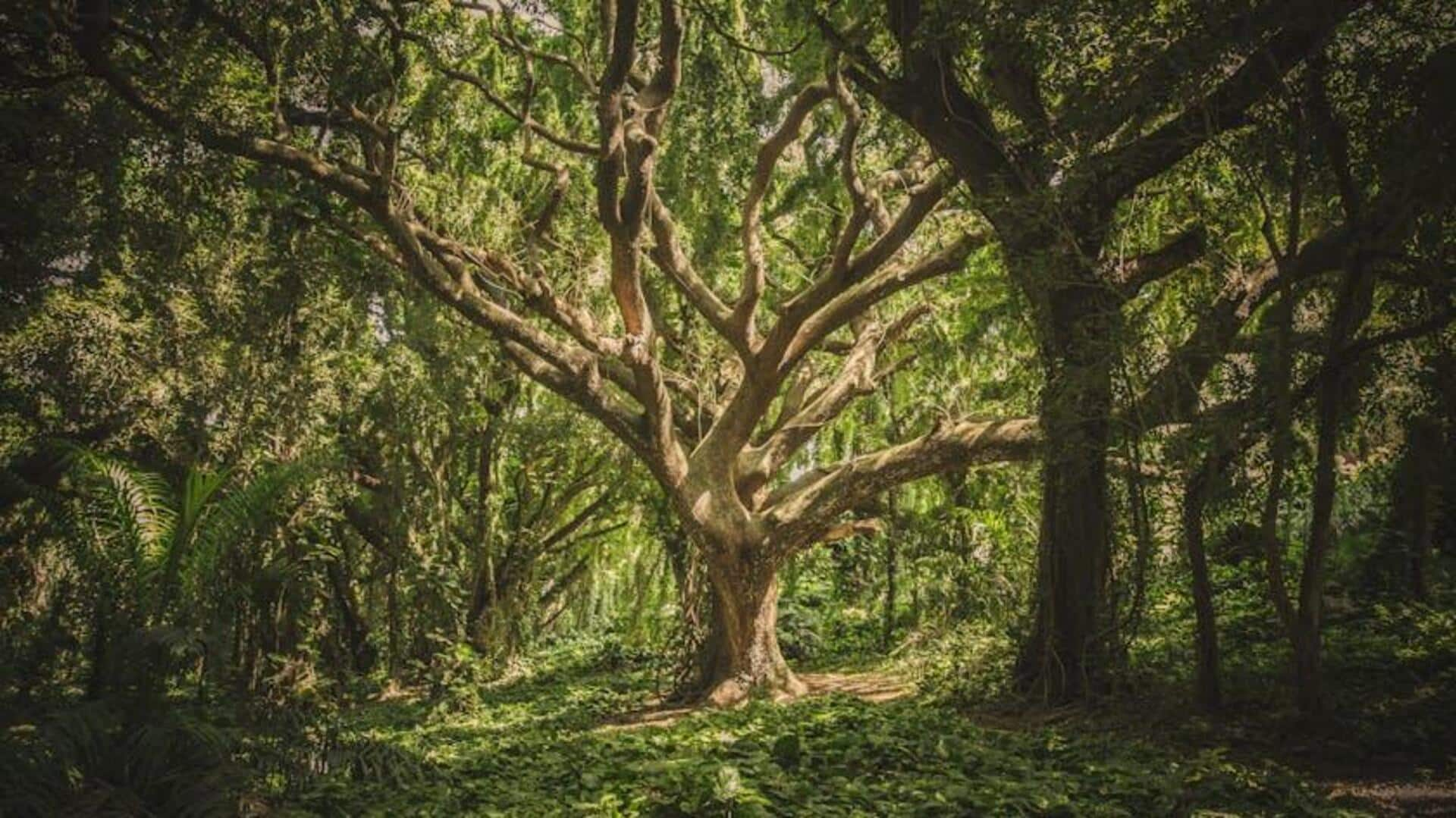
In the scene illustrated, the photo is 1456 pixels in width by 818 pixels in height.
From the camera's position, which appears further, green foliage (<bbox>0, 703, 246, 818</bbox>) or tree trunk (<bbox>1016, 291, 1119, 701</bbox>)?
tree trunk (<bbox>1016, 291, 1119, 701</bbox>)

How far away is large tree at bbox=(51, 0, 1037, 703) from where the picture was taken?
23.6 ft

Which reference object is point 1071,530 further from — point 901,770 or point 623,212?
point 623,212

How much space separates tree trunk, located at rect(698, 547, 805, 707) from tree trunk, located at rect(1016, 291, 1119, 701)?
2998mm

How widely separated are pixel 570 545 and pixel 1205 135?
1195 centimetres

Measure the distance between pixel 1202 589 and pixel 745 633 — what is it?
501cm

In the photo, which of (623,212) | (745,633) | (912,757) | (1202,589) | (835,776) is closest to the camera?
(835,776)

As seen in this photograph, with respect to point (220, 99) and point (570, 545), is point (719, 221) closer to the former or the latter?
point (220, 99)

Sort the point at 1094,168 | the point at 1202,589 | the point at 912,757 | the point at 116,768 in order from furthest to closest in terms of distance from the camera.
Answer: the point at 1202,589
the point at 1094,168
the point at 912,757
the point at 116,768

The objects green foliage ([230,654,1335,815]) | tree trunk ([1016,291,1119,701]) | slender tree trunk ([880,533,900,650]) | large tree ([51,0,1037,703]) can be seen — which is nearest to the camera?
green foliage ([230,654,1335,815])

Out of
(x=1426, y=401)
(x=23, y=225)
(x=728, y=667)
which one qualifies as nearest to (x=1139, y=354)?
(x=1426, y=401)

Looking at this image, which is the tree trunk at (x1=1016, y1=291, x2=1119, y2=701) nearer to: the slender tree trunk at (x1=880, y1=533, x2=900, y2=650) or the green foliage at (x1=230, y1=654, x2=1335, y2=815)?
the green foliage at (x1=230, y1=654, x2=1335, y2=815)

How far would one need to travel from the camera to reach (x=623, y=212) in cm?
805

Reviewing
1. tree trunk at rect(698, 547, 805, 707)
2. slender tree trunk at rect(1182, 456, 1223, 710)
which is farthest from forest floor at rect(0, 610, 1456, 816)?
tree trunk at rect(698, 547, 805, 707)

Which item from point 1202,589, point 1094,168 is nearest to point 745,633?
point 1202,589
